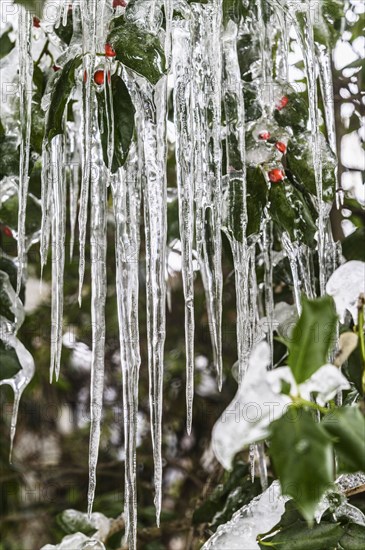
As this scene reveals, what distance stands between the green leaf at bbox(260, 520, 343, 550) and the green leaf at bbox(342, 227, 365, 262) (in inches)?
17.0

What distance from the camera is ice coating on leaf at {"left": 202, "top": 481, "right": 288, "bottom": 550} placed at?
865mm

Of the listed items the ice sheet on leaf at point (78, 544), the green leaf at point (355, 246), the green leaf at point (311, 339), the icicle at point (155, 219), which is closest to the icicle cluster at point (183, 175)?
the icicle at point (155, 219)

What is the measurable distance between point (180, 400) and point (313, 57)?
1296 mm

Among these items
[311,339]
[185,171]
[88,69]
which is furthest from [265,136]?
[311,339]

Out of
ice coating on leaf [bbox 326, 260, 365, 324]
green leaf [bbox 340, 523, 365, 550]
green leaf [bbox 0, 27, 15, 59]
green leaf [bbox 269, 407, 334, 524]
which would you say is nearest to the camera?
green leaf [bbox 269, 407, 334, 524]

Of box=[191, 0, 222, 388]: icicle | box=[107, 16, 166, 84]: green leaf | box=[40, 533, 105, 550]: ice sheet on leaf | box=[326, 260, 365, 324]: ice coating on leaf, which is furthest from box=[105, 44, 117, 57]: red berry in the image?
box=[40, 533, 105, 550]: ice sheet on leaf

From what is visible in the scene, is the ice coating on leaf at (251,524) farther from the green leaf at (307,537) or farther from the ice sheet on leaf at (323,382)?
the ice sheet on leaf at (323,382)

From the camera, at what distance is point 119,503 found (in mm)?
1731

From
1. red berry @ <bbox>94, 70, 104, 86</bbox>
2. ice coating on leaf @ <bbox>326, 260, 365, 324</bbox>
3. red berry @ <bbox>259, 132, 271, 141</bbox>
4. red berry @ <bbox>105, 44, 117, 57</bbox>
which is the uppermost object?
red berry @ <bbox>105, 44, 117, 57</bbox>

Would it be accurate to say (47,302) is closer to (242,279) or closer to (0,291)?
(0,291)

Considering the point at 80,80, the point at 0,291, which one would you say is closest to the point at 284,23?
A: the point at 80,80

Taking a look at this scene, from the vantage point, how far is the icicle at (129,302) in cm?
87

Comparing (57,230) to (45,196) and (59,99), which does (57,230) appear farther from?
(59,99)

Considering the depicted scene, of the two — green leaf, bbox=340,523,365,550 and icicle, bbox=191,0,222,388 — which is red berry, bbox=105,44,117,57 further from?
green leaf, bbox=340,523,365,550
